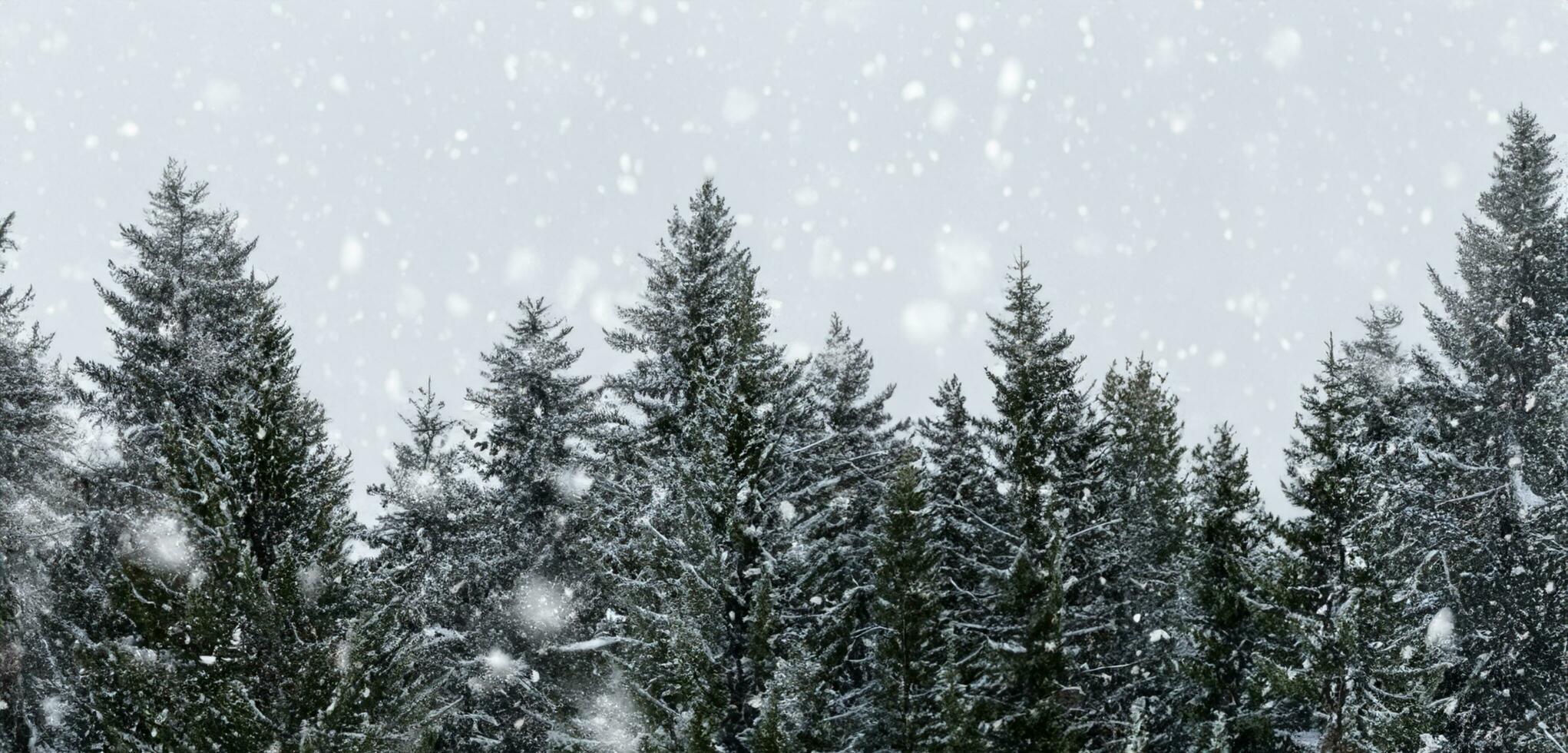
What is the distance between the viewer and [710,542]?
1416 cm

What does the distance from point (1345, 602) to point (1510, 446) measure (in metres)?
8.99

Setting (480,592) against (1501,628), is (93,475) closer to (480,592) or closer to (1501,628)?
(480,592)

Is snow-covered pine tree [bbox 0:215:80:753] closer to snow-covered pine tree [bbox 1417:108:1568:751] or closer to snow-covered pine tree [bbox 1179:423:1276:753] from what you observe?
snow-covered pine tree [bbox 1179:423:1276:753]

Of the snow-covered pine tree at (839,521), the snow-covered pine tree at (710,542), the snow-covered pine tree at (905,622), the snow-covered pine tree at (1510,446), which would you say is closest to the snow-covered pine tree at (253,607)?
the snow-covered pine tree at (710,542)

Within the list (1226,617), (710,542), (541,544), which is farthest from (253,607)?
(1226,617)

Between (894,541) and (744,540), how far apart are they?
338cm

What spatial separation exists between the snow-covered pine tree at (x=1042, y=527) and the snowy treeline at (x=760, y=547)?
0.08 m

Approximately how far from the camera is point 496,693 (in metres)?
23.8

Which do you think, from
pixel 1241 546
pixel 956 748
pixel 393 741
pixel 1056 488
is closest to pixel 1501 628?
pixel 1241 546

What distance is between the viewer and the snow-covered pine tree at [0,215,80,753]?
656 inches

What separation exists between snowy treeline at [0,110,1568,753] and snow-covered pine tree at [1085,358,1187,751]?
11cm

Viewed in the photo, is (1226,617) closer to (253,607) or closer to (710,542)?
(710,542)

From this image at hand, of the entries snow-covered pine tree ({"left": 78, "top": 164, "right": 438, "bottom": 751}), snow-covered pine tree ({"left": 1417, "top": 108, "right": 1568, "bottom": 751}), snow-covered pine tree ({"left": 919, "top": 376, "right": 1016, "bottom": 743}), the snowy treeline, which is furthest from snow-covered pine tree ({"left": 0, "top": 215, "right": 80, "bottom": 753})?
snow-covered pine tree ({"left": 1417, "top": 108, "right": 1568, "bottom": 751})

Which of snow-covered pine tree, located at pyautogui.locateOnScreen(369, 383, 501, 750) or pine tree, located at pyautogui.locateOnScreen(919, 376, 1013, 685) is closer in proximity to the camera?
pine tree, located at pyautogui.locateOnScreen(919, 376, 1013, 685)
